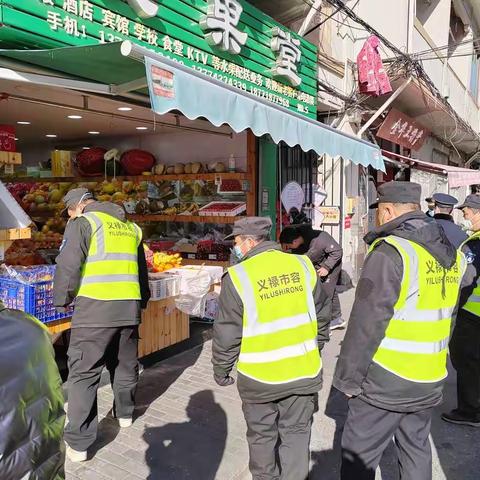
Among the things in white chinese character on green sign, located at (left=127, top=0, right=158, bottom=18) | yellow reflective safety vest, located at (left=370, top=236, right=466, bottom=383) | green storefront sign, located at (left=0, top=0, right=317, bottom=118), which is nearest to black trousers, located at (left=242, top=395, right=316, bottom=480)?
yellow reflective safety vest, located at (left=370, top=236, right=466, bottom=383)

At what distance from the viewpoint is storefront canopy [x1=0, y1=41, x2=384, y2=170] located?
3.60m

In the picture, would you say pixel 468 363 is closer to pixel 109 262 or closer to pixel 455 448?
pixel 455 448

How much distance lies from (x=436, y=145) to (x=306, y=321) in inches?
708

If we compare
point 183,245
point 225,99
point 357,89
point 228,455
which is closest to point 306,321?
point 228,455

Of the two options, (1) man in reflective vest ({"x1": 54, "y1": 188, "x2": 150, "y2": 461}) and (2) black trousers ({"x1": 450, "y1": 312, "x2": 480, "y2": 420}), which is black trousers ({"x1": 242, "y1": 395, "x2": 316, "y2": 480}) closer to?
(1) man in reflective vest ({"x1": 54, "y1": 188, "x2": 150, "y2": 461})

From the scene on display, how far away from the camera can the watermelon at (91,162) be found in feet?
27.3

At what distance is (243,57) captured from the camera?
6.35 metres

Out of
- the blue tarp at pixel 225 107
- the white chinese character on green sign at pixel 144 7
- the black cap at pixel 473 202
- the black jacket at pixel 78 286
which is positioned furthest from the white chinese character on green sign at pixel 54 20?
the black cap at pixel 473 202

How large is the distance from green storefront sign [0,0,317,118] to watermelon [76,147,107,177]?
130 inches

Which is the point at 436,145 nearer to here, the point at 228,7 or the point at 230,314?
the point at 228,7

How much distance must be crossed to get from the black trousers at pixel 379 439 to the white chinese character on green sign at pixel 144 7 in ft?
13.4

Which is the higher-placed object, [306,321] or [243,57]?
[243,57]

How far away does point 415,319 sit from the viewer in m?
2.58

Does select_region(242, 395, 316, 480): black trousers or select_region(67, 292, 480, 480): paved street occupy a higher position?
select_region(242, 395, 316, 480): black trousers
